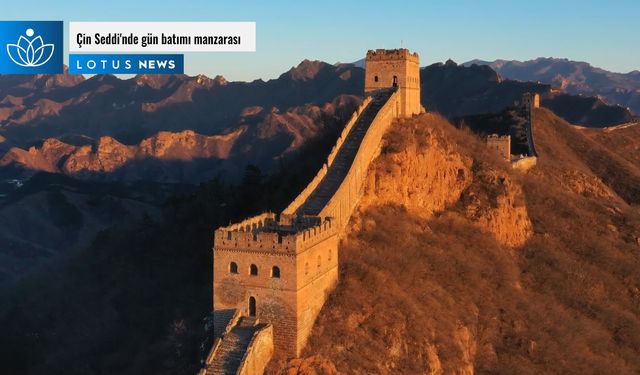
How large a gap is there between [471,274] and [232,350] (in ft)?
64.5

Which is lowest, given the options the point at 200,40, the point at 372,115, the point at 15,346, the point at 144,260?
the point at 15,346

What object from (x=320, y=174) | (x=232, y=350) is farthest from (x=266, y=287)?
(x=320, y=174)

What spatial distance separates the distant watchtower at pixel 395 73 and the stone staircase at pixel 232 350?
26698 millimetres

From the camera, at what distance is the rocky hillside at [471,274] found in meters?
34.6

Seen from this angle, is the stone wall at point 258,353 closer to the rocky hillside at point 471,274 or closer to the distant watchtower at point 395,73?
the rocky hillside at point 471,274

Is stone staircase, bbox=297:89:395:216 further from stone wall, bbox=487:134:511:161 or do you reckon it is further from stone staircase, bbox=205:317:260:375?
stone wall, bbox=487:134:511:161

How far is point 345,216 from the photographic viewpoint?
139 ft

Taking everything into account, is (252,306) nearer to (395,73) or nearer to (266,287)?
(266,287)

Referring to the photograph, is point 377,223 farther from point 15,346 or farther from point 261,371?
point 15,346

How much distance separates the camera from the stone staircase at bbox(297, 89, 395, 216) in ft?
134

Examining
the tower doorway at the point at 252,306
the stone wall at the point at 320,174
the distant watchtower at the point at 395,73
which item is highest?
the distant watchtower at the point at 395,73

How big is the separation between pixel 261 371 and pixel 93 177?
6085 inches

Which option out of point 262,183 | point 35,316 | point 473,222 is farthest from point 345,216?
point 35,316

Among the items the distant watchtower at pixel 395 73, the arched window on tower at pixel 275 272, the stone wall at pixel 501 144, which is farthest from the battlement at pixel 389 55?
the arched window on tower at pixel 275 272
